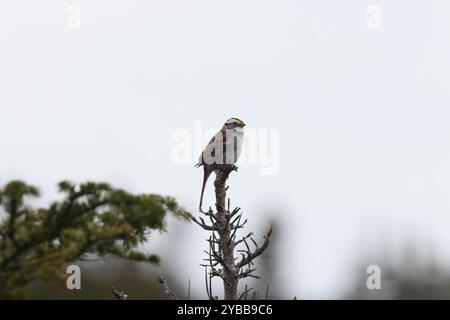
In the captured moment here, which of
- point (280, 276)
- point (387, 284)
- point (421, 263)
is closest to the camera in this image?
point (280, 276)

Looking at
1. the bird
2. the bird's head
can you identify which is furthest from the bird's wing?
the bird's head

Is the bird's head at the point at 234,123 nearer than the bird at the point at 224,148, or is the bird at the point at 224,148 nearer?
the bird at the point at 224,148

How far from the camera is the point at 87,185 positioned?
308 inches

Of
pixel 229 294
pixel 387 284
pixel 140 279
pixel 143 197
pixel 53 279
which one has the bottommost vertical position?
pixel 387 284

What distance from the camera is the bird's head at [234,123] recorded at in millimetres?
16047

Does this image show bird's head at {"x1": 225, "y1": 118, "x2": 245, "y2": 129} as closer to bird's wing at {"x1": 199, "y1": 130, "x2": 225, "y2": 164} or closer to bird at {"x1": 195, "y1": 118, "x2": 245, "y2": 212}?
bird at {"x1": 195, "y1": 118, "x2": 245, "y2": 212}

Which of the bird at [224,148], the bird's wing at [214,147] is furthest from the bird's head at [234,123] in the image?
the bird's wing at [214,147]

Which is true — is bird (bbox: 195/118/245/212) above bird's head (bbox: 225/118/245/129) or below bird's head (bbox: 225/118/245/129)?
below

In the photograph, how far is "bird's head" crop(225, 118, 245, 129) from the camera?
16.0 metres

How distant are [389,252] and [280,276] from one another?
16.8m

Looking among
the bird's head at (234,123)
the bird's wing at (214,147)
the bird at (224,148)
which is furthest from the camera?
the bird's head at (234,123)

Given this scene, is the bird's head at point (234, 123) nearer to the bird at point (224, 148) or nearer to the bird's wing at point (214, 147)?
the bird at point (224, 148)
